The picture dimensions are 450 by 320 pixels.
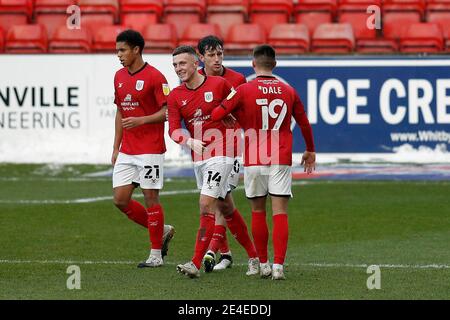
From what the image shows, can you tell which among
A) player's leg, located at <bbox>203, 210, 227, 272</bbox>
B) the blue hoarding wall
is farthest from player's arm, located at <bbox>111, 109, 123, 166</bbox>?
the blue hoarding wall

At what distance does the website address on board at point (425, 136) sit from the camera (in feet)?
60.3

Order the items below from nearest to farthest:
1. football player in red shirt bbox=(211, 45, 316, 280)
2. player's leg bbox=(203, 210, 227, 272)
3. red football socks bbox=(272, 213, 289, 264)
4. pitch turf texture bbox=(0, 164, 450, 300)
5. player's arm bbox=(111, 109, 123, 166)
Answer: pitch turf texture bbox=(0, 164, 450, 300)
red football socks bbox=(272, 213, 289, 264)
football player in red shirt bbox=(211, 45, 316, 280)
player's leg bbox=(203, 210, 227, 272)
player's arm bbox=(111, 109, 123, 166)

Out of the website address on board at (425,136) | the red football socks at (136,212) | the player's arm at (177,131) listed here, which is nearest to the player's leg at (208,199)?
the player's arm at (177,131)

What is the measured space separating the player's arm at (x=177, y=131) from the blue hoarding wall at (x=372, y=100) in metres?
9.21

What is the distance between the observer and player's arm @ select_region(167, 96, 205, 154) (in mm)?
9203

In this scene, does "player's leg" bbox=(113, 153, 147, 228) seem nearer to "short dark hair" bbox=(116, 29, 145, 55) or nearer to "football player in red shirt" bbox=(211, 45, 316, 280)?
"short dark hair" bbox=(116, 29, 145, 55)

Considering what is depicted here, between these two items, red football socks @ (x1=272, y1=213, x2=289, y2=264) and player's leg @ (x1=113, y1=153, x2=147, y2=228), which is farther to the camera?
player's leg @ (x1=113, y1=153, x2=147, y2=228)

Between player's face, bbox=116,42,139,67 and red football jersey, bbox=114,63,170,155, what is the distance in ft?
0.45

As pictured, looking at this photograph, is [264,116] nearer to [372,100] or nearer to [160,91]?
[160,91]

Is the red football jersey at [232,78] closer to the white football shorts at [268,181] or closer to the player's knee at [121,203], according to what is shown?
the white football shorts at [268,181]

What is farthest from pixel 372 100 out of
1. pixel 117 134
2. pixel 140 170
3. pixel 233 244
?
pixel 140 170

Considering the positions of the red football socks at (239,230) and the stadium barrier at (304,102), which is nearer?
the red football socks at (239,230)

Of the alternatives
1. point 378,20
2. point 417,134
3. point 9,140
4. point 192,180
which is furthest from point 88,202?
point 378,20
